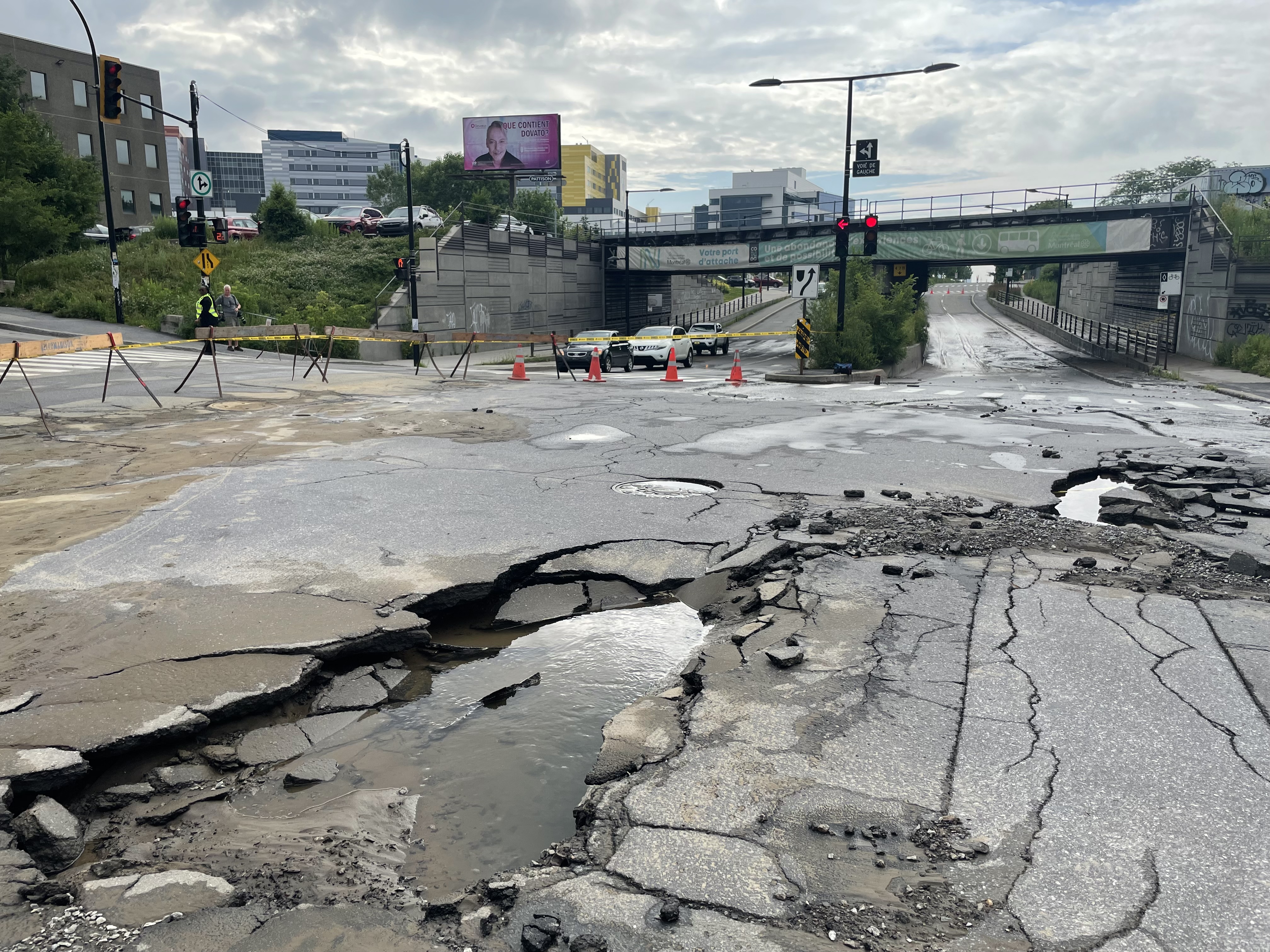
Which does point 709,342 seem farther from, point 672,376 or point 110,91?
point 110,91

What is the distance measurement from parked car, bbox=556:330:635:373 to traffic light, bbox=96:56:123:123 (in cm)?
1448

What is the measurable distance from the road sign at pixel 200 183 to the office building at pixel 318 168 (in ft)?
528

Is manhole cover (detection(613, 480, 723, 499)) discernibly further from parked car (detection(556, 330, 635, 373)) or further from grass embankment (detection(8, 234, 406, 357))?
grass embankment (detection(8, 234, 406, 357))

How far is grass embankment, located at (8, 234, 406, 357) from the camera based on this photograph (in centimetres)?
3397

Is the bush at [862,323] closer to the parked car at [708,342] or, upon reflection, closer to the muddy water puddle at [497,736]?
the parked car at [708,342]

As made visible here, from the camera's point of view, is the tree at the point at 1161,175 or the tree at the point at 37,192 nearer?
the tree at the point at 37,192

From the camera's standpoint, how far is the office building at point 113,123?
64.6 meters

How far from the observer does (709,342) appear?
160ft

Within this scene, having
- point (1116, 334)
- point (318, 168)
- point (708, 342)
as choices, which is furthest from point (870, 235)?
point (318, 168)

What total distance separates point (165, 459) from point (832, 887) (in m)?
10.6

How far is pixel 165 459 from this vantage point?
11.4 meters

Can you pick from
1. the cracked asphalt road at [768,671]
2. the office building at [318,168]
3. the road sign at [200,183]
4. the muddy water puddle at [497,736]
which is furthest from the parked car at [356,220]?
the office building at [318,168]

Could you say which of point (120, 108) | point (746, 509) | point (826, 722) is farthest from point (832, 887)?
point (120, 108)

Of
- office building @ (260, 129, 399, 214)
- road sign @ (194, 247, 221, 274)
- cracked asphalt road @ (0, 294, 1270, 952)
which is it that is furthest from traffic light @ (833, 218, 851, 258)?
office building @ (260, 129, 399, 214)
